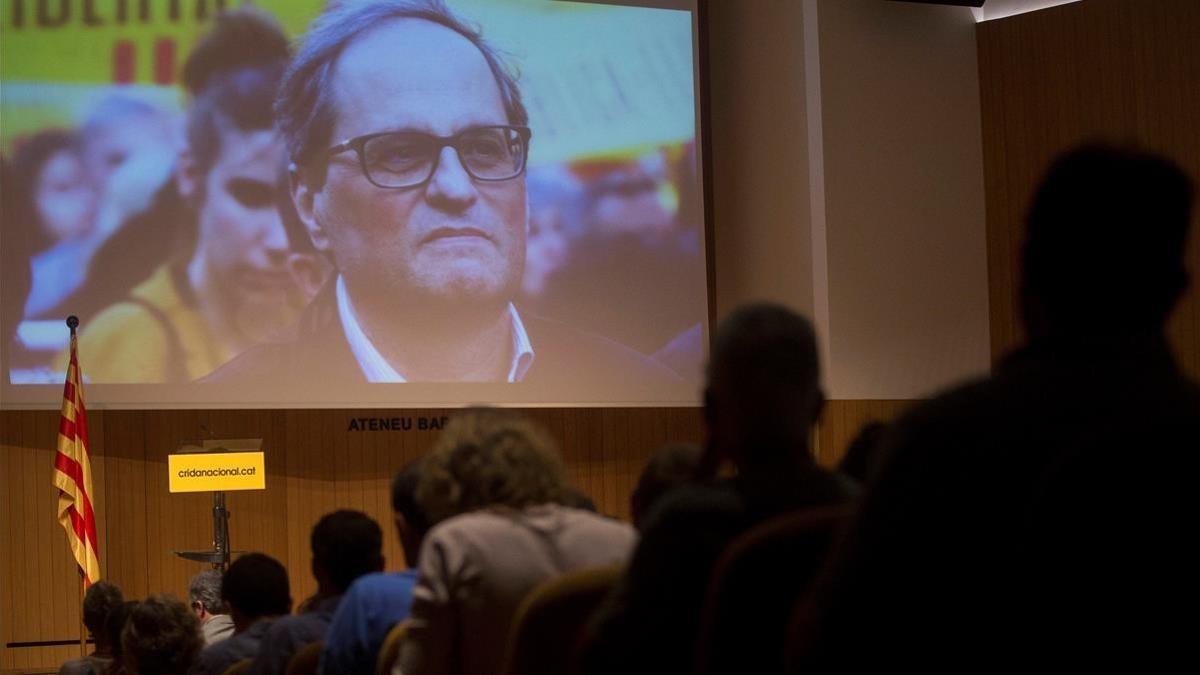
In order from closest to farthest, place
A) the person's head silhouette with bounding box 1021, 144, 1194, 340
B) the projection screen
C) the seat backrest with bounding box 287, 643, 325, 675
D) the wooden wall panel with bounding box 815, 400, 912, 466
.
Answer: the person's head silhouette with bounding box 1021, 144, 1194, 340, the seat backrest with bounding box 287, 643, 325, 675, the projection screen, the wooden wall panel with bounding box 815, 400, 912, 466

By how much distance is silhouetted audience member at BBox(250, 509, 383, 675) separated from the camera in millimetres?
3191

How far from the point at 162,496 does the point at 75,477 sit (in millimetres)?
1493

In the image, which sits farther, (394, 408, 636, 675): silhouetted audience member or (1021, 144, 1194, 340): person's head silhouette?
(394, 408, 636, 675): silhouetted audience member

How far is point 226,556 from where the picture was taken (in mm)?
8281

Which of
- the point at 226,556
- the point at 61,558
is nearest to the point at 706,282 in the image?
the point at 226,556

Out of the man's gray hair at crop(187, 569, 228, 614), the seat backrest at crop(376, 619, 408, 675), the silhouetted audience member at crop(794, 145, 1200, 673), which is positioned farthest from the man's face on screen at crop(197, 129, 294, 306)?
the silhouetted audience member at crop(794, 145, 1200, 673)

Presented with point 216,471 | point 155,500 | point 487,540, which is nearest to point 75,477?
point 216,471

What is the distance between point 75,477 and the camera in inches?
320

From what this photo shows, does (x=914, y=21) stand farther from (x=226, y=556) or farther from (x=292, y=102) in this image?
(x=226, y=556)

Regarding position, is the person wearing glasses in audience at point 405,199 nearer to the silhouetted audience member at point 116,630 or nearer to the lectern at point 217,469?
the lectern at point 217,469

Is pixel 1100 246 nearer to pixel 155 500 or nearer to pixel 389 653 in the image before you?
pixel 389 653

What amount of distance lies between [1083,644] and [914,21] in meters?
10.4

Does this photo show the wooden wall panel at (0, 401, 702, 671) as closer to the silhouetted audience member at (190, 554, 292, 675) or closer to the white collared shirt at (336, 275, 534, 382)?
the white collared shirt at (336, 275, 534, 382)

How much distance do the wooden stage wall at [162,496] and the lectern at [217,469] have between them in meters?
1.37
